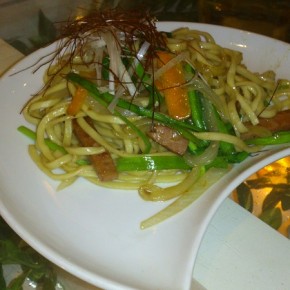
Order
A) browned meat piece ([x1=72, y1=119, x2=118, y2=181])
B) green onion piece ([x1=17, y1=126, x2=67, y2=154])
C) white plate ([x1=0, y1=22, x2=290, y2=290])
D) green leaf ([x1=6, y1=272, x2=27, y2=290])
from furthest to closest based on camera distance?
green onion piece ([x1=17, y1=126, x2=67, y2=154]), browned meat piece ([x1=72, y1=119, x2=118, y2=181]), green leaf ([x1=6, y1=272, x2=27, y2=290]), white plate ([x1=0, y1=22, x2=290, y2=290])

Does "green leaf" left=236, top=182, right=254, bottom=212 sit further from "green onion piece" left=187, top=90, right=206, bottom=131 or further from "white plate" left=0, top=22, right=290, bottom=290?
"green onion piece" left=187, top=90, right=206, bottom=131

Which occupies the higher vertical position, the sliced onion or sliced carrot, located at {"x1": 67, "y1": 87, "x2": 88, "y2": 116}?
sliced carrot, located at {"x1": 67, "y1": 87, "x2": 88, "y2": 116}

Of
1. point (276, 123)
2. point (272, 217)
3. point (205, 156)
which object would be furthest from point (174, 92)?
point (272, 217)

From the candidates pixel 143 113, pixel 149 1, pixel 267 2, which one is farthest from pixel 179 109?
pixel 267 2

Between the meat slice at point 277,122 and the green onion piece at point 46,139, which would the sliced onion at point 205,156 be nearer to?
the meat slice at point 277,122

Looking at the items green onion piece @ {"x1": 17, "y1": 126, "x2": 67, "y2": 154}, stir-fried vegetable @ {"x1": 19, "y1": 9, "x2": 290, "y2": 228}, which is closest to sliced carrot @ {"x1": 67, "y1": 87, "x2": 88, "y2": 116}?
stir-fried vegetable @ {"x1": 19, "y1": 9, "x2": 290, "y2": 228}

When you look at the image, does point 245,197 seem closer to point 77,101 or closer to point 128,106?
point 128,106
